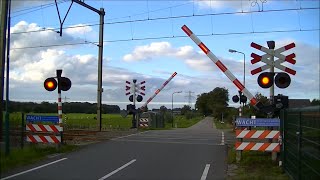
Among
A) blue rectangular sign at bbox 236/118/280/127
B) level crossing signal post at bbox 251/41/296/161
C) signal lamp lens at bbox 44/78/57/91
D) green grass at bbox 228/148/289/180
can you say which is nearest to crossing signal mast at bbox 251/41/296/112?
level crossing signal post at bbox 251/41/296/161

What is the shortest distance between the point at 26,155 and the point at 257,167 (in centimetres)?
742

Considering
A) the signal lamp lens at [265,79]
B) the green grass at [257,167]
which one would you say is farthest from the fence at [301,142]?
the signal lamp lens at [265,79]

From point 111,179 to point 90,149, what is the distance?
24.8 feet

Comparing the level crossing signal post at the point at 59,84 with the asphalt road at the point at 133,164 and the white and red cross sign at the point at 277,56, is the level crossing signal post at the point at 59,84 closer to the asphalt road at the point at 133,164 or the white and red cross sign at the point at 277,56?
the asphalt road at the point at 133,164

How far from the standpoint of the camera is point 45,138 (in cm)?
1748

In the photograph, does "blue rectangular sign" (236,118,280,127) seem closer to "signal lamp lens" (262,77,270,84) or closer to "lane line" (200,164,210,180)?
"signal lamp lens" (262,77,270,84)

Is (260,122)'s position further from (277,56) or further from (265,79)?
(277,56)

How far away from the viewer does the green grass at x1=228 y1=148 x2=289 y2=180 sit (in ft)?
38.9

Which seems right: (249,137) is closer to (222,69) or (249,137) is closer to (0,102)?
(222,69)

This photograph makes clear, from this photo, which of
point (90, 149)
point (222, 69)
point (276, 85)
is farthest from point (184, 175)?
point (90, 149)

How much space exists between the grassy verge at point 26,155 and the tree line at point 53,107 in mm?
2082

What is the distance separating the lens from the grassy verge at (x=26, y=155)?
13.6m

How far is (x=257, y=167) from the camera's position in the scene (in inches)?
530

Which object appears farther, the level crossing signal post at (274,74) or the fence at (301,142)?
the level crossing signal post at (274,74)
